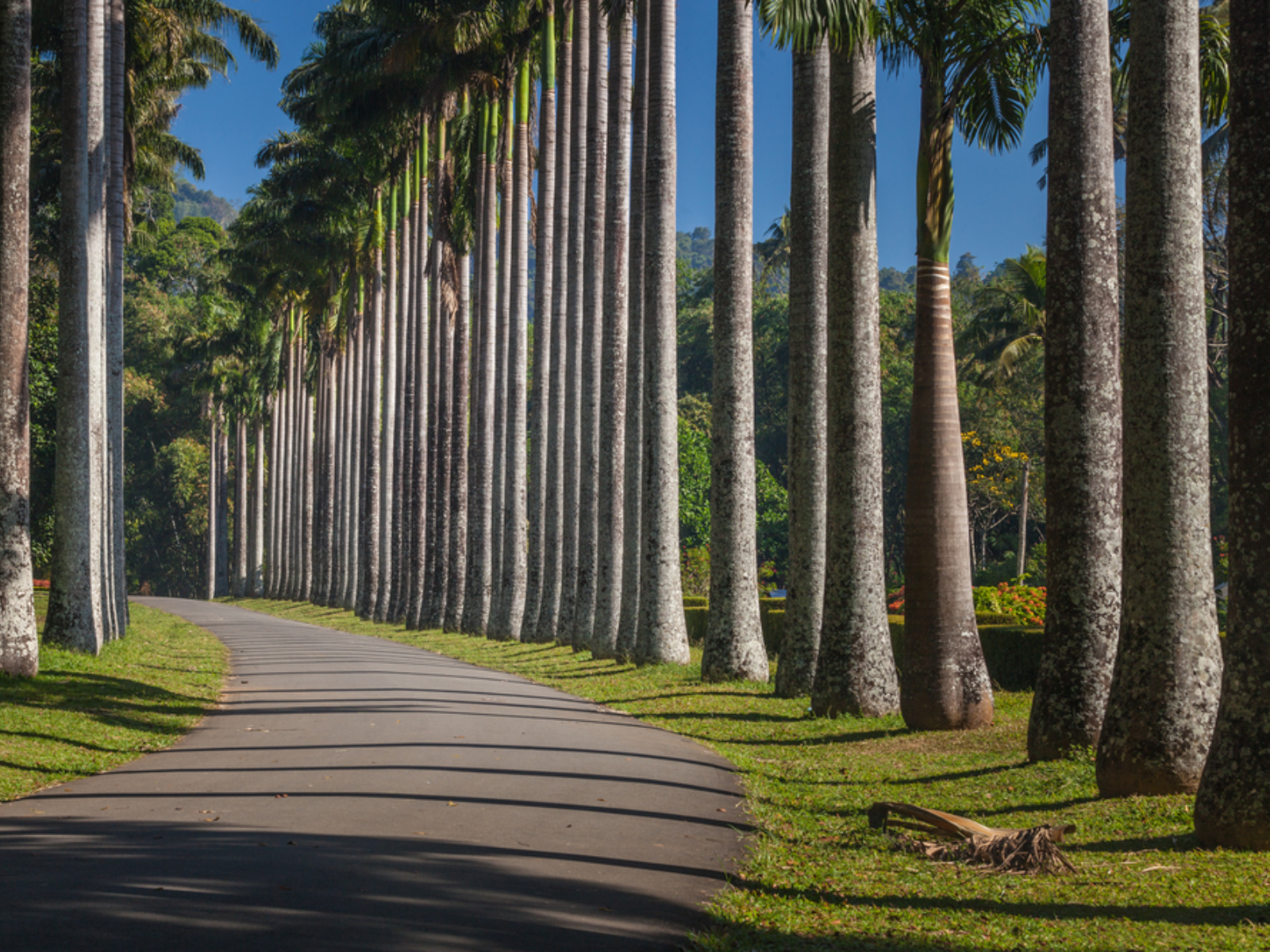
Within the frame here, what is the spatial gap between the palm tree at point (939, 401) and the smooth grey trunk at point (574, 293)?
1344cm

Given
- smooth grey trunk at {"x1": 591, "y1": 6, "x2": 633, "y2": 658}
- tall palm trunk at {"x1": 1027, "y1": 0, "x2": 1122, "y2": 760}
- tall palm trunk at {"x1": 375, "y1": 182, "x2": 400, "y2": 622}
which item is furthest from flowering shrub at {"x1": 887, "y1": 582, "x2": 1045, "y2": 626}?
tall palm trunk at {"x1": 375, "y1": 182, "x2": 400, "y2": 622}

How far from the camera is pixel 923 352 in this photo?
13664mm

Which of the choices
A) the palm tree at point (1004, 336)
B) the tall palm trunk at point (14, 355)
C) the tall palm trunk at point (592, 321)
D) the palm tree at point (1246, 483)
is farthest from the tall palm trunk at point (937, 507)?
the palm tree at point (1004, 336)

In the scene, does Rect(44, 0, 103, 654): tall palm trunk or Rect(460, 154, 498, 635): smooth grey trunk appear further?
Rect(460, 154, 498, 635): smooth grey trunk

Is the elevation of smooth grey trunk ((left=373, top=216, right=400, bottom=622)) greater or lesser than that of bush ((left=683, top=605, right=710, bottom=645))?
greater

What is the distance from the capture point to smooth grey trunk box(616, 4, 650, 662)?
2220 cm

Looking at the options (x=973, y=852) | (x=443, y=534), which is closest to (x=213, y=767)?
(x=973, y=852)

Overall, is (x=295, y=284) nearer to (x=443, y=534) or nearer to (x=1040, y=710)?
(x=443, y=534)

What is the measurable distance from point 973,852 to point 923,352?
7282 millimetres

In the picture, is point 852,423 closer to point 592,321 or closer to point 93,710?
point 93,710

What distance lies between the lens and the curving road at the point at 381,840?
5684 mm

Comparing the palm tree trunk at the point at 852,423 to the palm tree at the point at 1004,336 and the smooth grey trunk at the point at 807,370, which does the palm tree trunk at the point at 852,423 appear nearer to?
the smooth grey trunk at the point at 807,370

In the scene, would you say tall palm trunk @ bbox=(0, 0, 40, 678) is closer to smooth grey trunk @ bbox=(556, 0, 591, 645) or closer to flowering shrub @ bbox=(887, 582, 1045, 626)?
smooth grey trunk @ bbox=(556, 0, 591, 645)

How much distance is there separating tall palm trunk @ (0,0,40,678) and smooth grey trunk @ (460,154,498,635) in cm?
1678
